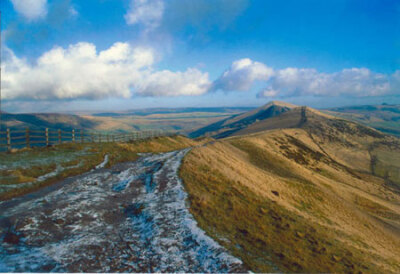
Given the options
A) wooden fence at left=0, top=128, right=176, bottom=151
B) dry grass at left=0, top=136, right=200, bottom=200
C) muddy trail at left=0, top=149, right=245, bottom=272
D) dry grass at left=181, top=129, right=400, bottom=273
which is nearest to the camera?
muddy trail at left=0, top=149, right=245, bottom=272

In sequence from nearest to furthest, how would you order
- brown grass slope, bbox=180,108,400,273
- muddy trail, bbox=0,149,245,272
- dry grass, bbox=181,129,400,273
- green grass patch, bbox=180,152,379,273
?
1. muddy trail, bbox=0,149,245,272
2. green grass patch, bbox=180,152,379,273
3. dry grass, bbox=181,129,400,273
4. brown grass slope, bbox=180,108,400,273

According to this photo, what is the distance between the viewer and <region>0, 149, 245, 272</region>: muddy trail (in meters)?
9.51

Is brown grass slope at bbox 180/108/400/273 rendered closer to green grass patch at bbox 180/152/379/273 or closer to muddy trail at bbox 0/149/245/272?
green grass patch at bbox 180/152/379/273

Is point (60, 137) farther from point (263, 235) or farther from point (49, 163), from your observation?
point (263, 235)

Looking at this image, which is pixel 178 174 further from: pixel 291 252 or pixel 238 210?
pixel 291 252

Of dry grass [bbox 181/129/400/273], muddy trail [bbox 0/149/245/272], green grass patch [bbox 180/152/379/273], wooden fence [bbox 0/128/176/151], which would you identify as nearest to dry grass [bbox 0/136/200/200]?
wooden fence [bbox 0/128/176/151]

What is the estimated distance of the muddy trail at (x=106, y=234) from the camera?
31.2 ft

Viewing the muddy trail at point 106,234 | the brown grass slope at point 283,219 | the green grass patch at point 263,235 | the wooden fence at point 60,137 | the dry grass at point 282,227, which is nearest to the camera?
the muddy trail at point 106,234

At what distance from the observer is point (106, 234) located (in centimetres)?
1197

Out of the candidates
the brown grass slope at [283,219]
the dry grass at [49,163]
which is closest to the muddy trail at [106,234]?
the brown grass slope at [283,219]

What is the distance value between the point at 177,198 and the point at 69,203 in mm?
7190

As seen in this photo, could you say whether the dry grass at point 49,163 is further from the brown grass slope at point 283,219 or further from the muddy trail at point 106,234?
the brown grass slope at point 283,219

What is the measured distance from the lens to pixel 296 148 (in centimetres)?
8619

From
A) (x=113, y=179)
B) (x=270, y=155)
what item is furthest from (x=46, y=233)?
(x=270, y=155)
